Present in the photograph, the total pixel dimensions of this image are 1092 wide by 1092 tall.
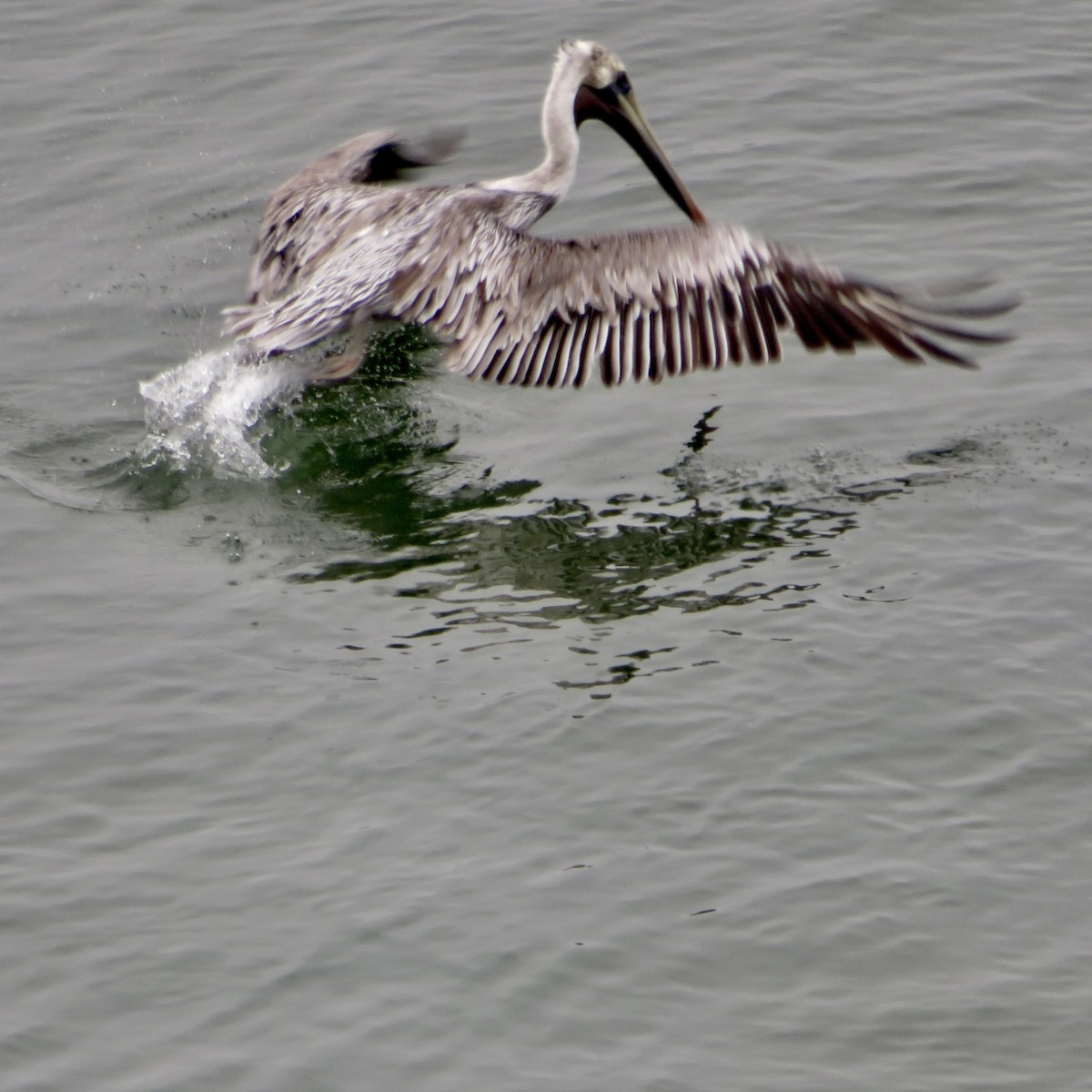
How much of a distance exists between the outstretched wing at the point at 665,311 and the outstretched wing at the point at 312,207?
3.80ft

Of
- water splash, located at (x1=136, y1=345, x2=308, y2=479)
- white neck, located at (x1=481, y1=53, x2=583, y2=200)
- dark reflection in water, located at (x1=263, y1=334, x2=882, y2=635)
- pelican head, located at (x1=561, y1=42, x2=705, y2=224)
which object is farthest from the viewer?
pelican head, located at (x1=561, y1=42, x2=705, y2=224)

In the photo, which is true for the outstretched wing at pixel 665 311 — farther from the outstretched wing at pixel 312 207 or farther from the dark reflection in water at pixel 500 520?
the outstretched wing at pixel 312 207

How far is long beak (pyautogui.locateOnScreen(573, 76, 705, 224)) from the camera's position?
9273 mm

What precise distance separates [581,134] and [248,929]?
7188 millimetres

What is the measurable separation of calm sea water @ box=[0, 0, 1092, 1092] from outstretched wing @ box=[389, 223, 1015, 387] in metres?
0.51

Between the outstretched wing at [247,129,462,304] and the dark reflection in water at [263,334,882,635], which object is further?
the outstretched wing at [247,129,462,304]

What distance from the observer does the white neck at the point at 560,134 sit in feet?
29.5

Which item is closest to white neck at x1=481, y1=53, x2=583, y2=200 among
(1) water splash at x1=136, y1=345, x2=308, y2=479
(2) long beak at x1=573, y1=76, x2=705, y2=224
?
(2) long beak at x1=573, y1=76, x2=705, y2=224

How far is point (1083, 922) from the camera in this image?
5391 mm

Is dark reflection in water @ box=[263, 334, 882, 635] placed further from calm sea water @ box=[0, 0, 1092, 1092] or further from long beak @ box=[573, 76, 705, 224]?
Answer: long beak @ box=[573, 76, 705, 224]

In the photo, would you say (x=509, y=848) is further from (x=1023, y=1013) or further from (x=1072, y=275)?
(x=1072, y=275)

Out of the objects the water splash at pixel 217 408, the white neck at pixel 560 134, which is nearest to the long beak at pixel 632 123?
the white neck at pixel 560 134

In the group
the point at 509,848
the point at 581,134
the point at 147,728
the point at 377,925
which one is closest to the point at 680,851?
the point at 509,848

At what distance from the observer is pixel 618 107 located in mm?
9336
